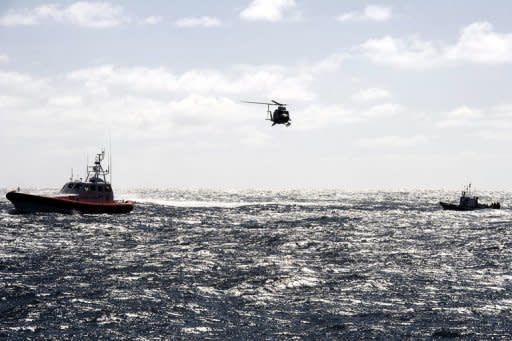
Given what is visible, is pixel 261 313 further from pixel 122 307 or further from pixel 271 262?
pixel 271 262

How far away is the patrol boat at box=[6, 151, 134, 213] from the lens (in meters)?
57.9

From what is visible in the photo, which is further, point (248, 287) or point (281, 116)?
point (281, 116)

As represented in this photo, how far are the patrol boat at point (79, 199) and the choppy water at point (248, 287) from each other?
14.2 m

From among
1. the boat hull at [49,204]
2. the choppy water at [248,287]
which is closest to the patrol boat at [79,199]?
the boat hull at [49,204]

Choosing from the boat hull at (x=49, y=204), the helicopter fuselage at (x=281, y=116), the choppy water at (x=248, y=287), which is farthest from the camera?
the boat hull at (x=49, y=204)

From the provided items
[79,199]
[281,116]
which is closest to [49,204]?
[79,199]

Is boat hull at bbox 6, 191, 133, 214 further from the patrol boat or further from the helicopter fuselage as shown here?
the helicopter fuselage

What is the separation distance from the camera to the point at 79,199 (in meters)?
61.8

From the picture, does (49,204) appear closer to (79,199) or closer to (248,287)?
(79,199)

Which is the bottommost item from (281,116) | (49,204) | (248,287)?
(248,287)

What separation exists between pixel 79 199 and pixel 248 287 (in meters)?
42.7

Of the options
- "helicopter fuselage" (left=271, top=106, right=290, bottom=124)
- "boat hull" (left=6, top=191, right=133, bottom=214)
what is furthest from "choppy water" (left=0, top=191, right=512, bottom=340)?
"boat hull" (left=6, top=191, right=133, bottom=214)

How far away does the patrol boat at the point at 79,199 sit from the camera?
57.9m

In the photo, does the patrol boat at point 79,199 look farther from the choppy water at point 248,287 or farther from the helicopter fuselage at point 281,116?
the helicopter fuselage at point 281,116
